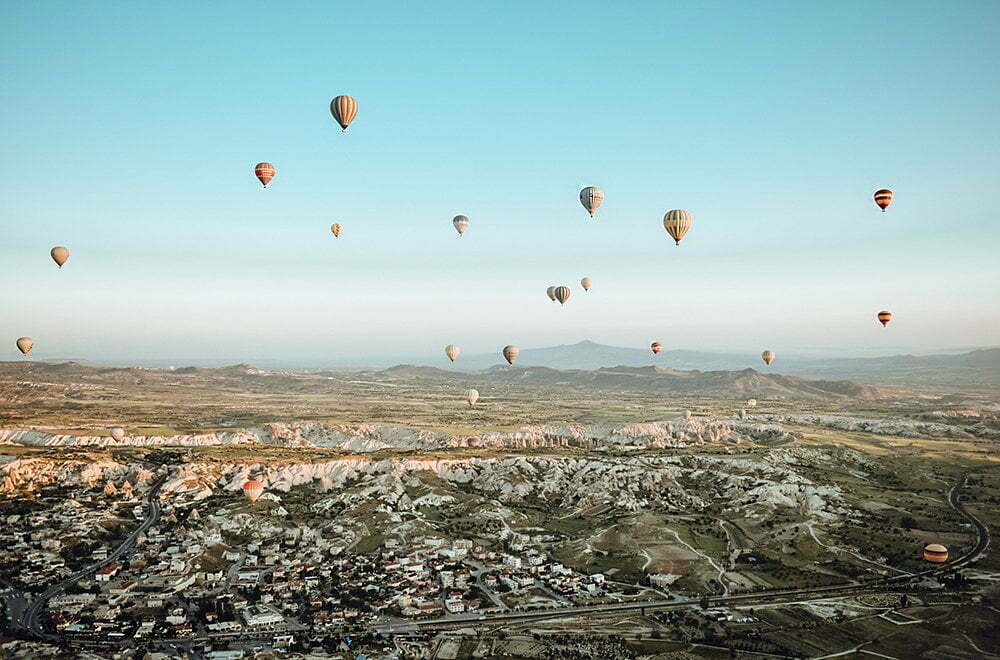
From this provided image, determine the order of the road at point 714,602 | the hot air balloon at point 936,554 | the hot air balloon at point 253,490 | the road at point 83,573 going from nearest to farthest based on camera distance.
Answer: the road at point 83,573
the road at point 714,602
the hot air balloon at point 936,554
the hot air balloon at point 253,490

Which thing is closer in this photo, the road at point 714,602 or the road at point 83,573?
the road at point 83,573

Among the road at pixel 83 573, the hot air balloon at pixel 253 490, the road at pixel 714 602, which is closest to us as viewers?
the road at pixel 83 573

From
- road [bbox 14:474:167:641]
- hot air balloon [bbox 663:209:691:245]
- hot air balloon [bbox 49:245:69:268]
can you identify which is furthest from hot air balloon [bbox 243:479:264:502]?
hot air balloon [bbox 663:209:691:245]

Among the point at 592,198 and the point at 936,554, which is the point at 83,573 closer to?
the point at 592,198

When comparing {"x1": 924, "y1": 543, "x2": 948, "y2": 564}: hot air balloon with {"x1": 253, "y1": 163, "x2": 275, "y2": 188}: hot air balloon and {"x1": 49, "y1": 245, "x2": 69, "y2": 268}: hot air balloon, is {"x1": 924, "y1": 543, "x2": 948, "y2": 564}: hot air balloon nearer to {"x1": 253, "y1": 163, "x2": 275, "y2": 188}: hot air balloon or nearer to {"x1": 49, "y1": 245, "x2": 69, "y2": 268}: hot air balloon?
{"x1": 253, "y1": 163, "x2": 275, "y2": 188}: hot air balloon

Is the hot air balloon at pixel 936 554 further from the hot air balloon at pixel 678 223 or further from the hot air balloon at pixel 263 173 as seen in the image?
the hot air balloon at pixel 263 173

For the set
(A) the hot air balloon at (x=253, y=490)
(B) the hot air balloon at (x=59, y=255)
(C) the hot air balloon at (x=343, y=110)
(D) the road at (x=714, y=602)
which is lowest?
(D) the road at (x=714, y=602)

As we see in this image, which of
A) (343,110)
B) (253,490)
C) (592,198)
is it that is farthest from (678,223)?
(253,490)

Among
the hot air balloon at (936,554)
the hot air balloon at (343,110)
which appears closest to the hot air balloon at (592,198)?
the hot air balloon at (343,110)
